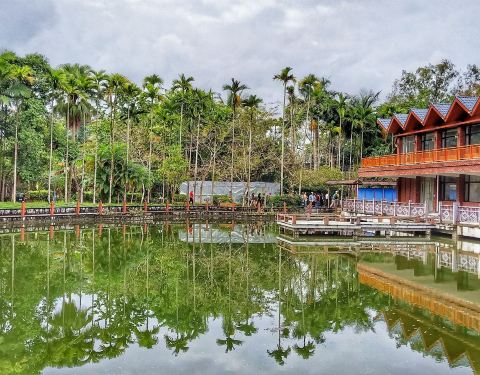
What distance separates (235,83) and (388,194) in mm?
17905

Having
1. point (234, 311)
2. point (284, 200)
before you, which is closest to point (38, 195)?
point (284, 200)

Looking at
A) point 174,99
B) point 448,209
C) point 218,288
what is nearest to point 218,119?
point 174,99

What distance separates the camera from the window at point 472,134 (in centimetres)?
3125

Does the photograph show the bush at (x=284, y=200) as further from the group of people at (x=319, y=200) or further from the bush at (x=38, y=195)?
the bush at (x=38, y=195)

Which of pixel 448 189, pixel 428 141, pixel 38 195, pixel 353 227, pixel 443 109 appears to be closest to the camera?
pixel 353 227

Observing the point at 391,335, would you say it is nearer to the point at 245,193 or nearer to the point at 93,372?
the point at 93,372

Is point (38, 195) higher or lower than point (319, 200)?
higher

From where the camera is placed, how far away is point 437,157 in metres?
31.2

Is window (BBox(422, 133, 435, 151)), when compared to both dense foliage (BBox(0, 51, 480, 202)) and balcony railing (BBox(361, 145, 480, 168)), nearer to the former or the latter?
balcony railing (BBox(361, 145, 480, 168))

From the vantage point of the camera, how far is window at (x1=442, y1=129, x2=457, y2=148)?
110 feet

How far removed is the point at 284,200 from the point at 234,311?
123 ft

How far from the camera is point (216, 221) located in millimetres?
41594

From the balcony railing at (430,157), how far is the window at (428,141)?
260 cm

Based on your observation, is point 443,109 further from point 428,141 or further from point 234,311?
point 234,311
